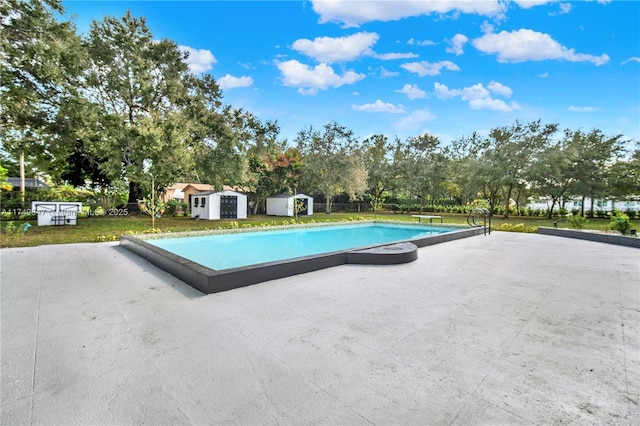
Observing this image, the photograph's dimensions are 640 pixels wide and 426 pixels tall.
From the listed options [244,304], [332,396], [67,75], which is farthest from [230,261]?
[67,75]

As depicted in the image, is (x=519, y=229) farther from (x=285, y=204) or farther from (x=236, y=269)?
(x=285, y=204)

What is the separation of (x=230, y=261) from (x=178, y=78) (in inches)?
439

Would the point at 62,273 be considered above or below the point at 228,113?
below

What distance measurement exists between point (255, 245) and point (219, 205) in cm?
798

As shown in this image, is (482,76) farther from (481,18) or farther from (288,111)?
(288,111)

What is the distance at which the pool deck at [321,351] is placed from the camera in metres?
1.60

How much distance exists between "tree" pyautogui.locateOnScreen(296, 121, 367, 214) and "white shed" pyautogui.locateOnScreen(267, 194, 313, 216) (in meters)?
1.95

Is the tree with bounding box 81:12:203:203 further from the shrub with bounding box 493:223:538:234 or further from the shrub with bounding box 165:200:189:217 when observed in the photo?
the shrub with bounding box 493:223:538:234

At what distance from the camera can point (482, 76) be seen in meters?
12.9

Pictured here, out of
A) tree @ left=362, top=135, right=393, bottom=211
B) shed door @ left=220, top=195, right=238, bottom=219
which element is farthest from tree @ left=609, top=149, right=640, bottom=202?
shed door @ left=220, top=195, right=238, bottom=219

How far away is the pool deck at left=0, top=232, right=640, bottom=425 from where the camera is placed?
1598mm

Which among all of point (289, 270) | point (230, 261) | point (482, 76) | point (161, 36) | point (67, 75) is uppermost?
point (161, 36)

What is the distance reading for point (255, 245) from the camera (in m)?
9.31

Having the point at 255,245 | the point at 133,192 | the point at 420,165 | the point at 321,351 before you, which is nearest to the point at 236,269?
the point at 321,351
